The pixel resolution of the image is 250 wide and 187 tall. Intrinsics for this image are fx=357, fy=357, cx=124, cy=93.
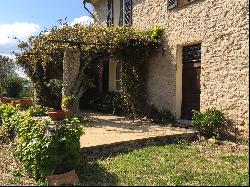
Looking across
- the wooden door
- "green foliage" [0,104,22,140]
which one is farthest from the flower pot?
the wooden door

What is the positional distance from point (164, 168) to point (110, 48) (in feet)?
20.4

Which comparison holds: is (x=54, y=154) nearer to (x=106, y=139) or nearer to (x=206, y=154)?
(x=106, y=139)

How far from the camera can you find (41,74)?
578 inches

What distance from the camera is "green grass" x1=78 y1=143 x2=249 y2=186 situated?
18.7 feet

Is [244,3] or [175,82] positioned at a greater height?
[244,3]

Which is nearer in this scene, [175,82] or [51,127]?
[51,127]

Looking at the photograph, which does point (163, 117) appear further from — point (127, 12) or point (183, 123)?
point (127, 12)

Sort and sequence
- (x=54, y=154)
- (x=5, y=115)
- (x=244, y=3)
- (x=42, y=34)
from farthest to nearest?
(x=42, y=34) < (x=5, y=115) < (x=244, y=3) < (x=54, y=154)

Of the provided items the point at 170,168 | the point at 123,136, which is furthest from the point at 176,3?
the point at 170,168

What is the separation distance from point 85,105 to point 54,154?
10.1m

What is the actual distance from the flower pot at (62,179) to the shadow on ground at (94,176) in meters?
0.14

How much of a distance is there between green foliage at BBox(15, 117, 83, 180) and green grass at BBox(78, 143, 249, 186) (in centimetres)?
44

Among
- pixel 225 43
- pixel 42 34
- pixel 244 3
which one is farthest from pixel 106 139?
pixel 42 34

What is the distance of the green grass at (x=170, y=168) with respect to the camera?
5.70 metres
